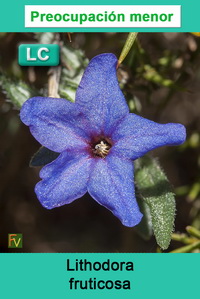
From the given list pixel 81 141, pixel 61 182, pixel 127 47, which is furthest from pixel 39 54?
pixel 61 182

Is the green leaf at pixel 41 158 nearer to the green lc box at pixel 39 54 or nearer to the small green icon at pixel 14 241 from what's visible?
the green lc box at pixel 39 54

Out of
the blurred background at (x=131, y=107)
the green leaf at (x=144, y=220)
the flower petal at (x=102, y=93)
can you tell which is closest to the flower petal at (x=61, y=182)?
the flower petal at (x=102, y=93)

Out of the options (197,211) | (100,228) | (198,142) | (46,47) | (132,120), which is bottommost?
(100,228)

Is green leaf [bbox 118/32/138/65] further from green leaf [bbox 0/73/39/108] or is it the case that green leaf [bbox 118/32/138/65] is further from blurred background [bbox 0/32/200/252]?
green leaf [bbox 0/73/39/108]

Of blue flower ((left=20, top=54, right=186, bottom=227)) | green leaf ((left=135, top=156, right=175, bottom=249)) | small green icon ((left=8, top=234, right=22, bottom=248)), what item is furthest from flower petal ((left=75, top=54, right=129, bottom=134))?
small green icon ((left=8, top=234, right=22, bottom=248))
